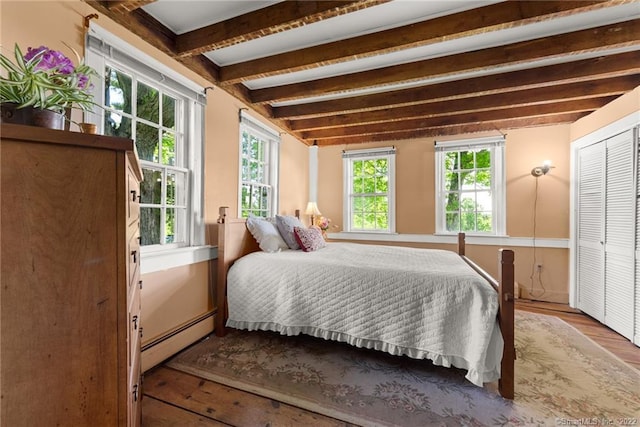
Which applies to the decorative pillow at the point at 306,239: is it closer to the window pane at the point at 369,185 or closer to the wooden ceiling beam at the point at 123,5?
the window pane at the point at 369,185

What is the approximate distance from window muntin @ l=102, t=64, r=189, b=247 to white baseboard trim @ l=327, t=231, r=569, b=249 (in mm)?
2678

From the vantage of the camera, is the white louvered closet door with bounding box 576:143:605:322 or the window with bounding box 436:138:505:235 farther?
the window with bounding box 436:138:505:235

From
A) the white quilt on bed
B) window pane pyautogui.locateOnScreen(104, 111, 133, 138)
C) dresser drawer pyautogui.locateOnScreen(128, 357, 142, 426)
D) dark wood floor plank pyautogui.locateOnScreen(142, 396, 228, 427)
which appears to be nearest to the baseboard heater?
the white quilt on bed

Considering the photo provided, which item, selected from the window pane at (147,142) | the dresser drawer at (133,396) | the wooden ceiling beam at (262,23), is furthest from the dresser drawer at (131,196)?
the wooden ceiling beam at (262,23)

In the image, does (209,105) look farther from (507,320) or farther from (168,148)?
(507,320)

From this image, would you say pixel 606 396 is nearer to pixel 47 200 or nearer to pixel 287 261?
pixel 287 261

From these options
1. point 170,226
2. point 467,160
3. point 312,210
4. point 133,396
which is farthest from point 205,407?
point 467,160

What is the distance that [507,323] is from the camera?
1580 millimetres

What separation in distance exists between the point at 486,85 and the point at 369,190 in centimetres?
212

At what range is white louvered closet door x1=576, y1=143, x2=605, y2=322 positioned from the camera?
2.77 m

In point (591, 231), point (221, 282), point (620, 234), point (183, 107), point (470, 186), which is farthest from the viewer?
point (470, 186)

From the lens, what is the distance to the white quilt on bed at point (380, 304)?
64.0 inches

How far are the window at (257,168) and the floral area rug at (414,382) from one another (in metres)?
1.51

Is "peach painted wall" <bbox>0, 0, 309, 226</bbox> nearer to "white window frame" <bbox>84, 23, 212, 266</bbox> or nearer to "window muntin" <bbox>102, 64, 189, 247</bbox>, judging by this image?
"white window frame" <bbox>84, 23, 212, 266</bbox>
